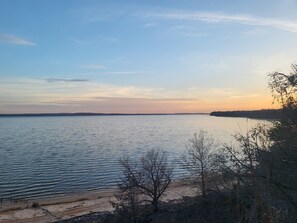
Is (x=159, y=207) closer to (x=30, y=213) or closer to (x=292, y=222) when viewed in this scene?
(x=30, y=213)

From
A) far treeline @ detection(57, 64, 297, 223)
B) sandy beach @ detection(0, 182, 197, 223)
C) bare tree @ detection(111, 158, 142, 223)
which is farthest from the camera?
sandy beach @ detection(0, 182, 197, 223)

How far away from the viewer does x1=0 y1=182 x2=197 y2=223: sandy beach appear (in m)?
34.1

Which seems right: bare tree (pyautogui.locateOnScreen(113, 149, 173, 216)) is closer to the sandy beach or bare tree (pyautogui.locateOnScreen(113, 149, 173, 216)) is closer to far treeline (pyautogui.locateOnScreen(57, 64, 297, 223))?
far treeline (pyautogui.locateOnScreen(57, 64, 297, 223))

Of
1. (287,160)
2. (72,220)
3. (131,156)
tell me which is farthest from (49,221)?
(131,156)

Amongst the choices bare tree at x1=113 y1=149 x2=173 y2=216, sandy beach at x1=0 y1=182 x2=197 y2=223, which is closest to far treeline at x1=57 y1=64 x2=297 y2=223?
bare tree at x1=113 y1=149 x2=173 y2=216

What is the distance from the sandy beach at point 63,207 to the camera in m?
34.1

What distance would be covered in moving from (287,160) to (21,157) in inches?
2285

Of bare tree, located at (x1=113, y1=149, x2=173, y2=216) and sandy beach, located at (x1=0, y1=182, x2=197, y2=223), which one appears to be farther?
sandy beach, located at (x1=0, y1=182, x2=197, y2=223)

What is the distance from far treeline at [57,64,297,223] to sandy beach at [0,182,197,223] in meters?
3.19

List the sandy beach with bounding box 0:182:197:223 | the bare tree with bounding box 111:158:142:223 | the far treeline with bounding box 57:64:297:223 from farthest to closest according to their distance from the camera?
1. the sandy beach with bounding box 0:182:197:223
2. the bare tree with bounding box 111:158:142:223
3. the far treeline with bounding box 57:64:297:223

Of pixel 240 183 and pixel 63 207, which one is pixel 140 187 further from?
pixel 240 183

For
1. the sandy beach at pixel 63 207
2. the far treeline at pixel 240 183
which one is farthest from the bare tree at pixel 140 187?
the sandy beach at pixel 63 207

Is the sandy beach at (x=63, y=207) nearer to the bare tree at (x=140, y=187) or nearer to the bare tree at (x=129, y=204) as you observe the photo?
the bare tree at (x=140, y=187)

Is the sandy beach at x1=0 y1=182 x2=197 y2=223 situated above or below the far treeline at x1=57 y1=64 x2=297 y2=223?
below
